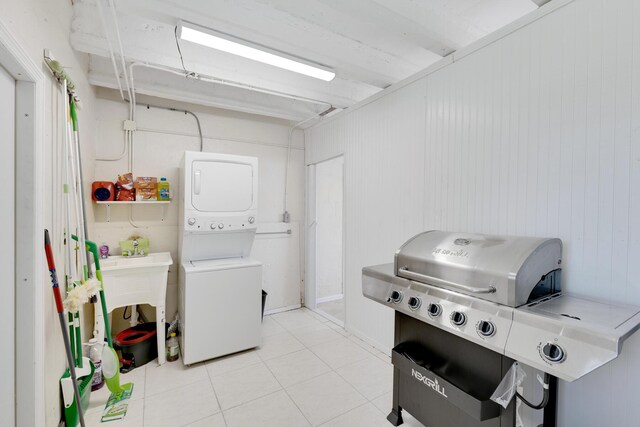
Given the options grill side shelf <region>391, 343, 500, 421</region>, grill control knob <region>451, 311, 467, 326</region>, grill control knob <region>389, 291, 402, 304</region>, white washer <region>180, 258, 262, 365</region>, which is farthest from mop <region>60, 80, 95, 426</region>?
grill control knob <region>451, 311, 467, 326</region>

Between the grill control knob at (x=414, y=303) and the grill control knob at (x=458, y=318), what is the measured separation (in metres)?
0.21

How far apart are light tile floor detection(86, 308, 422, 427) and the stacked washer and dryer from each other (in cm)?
22

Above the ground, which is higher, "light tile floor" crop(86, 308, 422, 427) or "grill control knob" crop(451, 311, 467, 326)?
"grill control knob" crop(451, 311, 467, 326)

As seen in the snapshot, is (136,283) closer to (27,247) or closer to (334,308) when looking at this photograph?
(27,247)

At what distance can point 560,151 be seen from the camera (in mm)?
1614

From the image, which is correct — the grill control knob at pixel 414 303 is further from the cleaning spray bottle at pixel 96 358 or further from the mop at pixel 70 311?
the cleaning spray bottle at pixel 96 358

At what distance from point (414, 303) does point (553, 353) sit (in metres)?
0.65

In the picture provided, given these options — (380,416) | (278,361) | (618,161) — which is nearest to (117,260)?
(278,361)

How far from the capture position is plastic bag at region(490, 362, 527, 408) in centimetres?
136

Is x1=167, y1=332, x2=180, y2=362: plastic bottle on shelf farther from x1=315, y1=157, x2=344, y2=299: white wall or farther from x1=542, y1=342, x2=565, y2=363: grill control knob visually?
x1=542, y1=342, x2=565, y2=363: grill control knob

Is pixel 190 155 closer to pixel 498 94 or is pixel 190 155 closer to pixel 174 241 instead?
pixel 174 241

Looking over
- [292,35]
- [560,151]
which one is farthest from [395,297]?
[292,35]

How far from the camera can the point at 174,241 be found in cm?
330

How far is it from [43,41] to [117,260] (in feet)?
6.08
